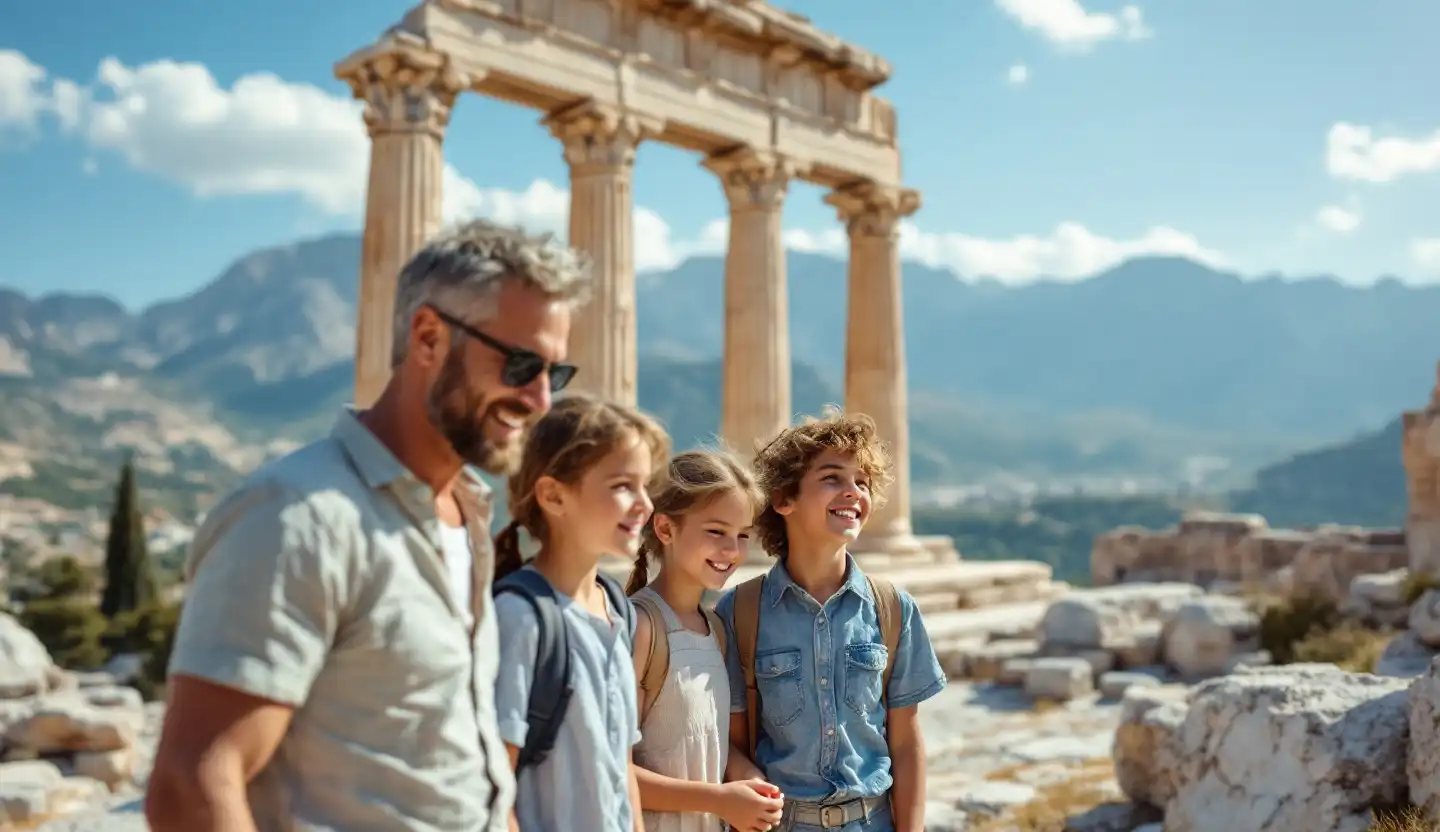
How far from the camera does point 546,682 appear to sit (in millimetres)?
3174

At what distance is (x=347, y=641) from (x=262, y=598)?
0.21 meters

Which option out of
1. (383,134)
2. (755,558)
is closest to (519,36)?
(383,134)

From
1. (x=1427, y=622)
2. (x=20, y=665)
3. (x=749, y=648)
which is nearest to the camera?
(x=749, y=648)

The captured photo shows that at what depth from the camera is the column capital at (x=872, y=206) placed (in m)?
22.1

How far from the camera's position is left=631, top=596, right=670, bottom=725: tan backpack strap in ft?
13.4

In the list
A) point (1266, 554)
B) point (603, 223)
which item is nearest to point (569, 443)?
point (603, 223)

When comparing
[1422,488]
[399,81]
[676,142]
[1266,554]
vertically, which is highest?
[676,142]

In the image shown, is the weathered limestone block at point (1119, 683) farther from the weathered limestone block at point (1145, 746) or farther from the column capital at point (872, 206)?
the column capital at point (872, 206)

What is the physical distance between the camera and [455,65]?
14.9 m

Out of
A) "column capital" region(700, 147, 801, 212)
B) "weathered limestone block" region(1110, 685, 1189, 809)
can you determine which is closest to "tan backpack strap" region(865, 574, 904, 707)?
"weathered limestone block" region(1110, 685, 1189, 809)

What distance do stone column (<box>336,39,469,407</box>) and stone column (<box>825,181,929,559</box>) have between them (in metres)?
9.61

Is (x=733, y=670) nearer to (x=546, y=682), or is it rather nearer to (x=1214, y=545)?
(x=546, y=682)

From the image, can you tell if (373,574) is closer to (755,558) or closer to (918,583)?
(755,558)

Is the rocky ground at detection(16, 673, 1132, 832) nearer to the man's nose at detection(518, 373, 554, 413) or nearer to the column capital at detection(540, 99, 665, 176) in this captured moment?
the man's nose at detection(518, 373, 554, 413)
